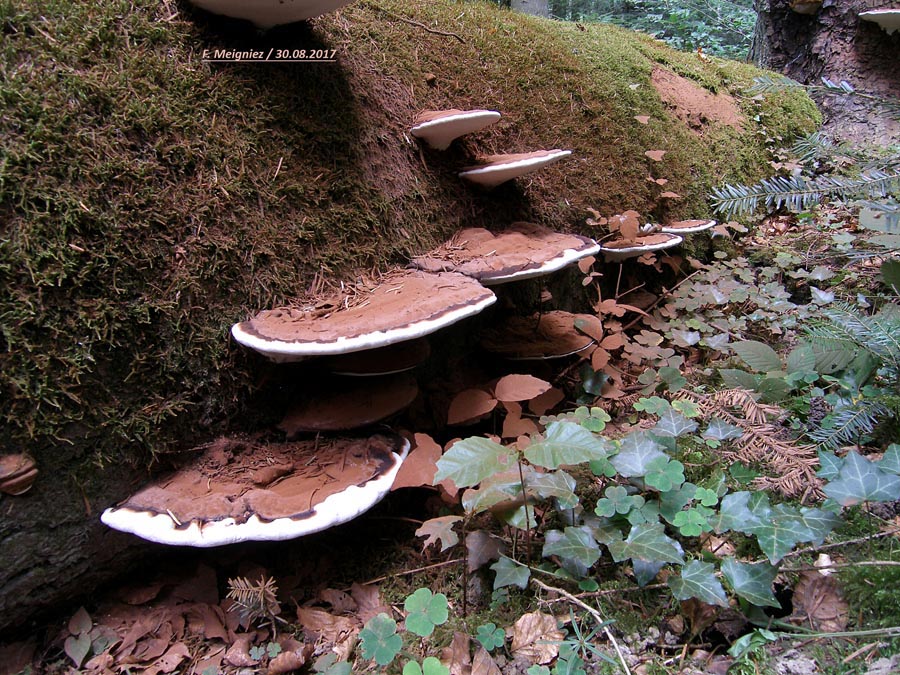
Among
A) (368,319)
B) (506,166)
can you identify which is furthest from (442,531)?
(506,166)

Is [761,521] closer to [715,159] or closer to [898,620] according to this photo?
[898,620]

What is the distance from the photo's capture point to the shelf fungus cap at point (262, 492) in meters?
1.72

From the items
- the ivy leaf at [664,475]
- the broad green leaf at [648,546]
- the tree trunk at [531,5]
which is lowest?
the broad green leaf at [648,546]

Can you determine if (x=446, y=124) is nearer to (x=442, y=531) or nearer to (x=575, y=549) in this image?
(x=442, y=531)

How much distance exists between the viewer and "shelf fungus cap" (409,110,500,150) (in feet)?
8.35

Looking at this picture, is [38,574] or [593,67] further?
[593,67]

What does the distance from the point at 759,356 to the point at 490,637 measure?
2108 millimetres

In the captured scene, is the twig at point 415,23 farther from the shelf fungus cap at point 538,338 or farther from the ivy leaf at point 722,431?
the ivy leaf at point 722,431

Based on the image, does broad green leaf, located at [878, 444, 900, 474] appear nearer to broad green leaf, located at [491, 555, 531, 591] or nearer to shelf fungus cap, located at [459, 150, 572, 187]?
broad green leaf, located at [491, 555, 531, 591]

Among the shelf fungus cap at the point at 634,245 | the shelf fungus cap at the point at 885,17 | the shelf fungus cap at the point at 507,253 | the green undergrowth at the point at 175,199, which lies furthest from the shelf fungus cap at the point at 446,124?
the shelf fungus cap at the point at 885,17

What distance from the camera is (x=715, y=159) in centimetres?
468

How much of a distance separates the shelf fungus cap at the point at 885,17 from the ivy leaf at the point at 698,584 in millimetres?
7011

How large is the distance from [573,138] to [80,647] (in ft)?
13.1

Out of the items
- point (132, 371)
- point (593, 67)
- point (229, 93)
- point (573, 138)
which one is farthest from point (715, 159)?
→ point (132, 371)
